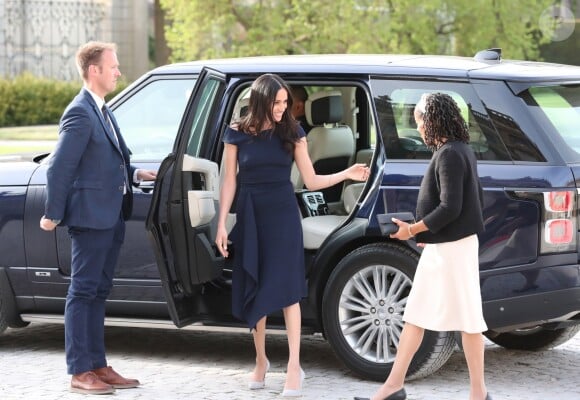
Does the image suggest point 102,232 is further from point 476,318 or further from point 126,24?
point 126,24

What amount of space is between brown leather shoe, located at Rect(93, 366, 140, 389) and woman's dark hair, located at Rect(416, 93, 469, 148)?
2.21 metres

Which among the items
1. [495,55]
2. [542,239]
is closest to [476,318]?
[542,239]

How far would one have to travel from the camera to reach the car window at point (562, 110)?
6914mm

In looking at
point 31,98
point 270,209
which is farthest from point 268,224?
point 31,98

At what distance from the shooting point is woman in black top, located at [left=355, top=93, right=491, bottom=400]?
6.14m

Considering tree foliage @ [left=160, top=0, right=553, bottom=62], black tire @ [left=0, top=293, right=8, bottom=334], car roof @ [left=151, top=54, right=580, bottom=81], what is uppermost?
tree foliage @ [left=160, top=0, right=553, bottom=62]

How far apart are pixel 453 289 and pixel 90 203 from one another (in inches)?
78.7

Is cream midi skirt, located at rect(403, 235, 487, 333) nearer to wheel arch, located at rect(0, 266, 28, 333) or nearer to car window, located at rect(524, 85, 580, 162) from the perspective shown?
car window, located at rect(524, 85, 580, 162)

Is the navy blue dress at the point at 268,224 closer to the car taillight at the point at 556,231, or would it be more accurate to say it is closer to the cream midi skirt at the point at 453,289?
the cream midi skirt at the point at 453,289

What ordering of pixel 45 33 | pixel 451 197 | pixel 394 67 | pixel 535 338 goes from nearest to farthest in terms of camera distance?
pixel 451 197
pixel 394 67
pixel 535 338
pixel 45 33

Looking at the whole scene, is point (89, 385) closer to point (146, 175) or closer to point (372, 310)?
point (146, 175)

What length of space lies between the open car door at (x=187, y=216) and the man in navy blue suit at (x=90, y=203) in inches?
10.4

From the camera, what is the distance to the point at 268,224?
693cm

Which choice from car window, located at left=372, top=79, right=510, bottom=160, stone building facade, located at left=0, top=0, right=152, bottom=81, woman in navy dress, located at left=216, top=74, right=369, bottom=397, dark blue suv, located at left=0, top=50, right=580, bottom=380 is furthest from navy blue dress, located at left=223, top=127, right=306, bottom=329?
stone building facade, located at left=0, top=0, right=152, bottom=81
